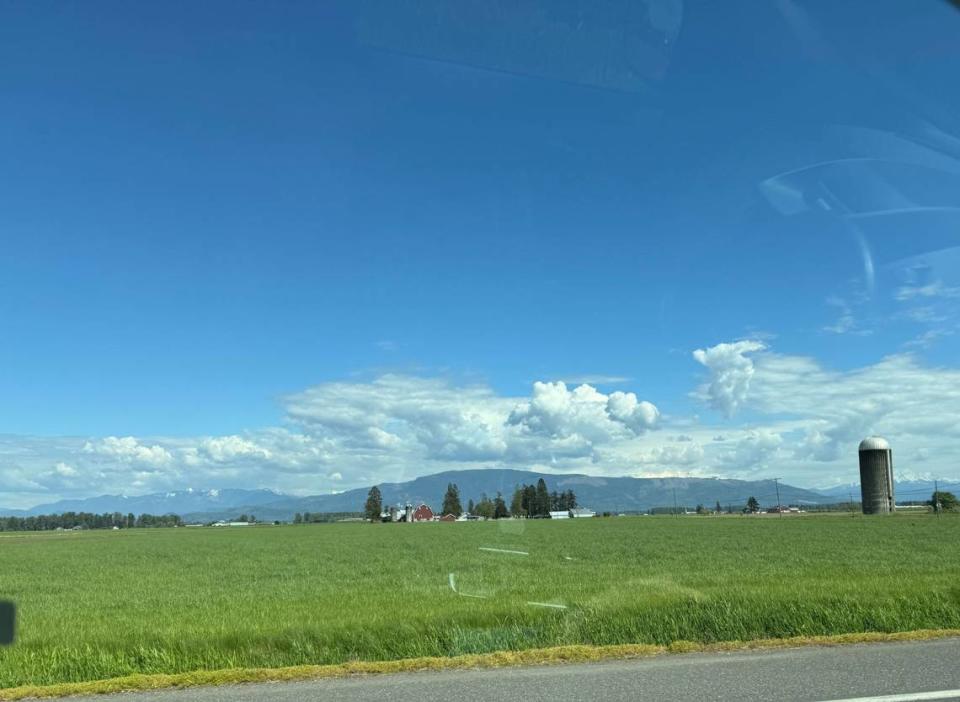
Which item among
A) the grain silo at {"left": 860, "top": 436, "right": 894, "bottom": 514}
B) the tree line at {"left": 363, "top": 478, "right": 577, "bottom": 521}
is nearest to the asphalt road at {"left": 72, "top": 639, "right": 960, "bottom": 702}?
the grain silo at {"left": 860, "top": 436, "right": 894, "bottom": 514}

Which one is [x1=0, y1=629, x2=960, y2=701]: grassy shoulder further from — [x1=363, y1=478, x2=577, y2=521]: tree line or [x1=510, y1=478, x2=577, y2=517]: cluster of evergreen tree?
[x1=363, y1=478, x2=577, y2=521]: tree line

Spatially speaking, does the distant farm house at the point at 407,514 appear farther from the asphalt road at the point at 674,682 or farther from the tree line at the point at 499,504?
the asphalt road at the point at 674,682

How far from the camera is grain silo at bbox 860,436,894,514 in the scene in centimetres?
9388

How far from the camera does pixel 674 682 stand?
7219 millimetres

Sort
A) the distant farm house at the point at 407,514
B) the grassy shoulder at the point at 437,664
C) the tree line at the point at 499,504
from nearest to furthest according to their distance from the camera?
the grassy shoulder at the point at 437,664
the tree line at the point at 499,504
the distant farm house at the point at 407,514

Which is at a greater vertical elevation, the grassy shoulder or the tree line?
the grassy shoulder

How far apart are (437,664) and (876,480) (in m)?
99.4

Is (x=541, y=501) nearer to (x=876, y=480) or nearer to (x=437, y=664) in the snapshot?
(x=876, y=480)

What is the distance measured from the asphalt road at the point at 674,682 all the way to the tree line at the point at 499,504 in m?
108

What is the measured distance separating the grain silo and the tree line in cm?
4500

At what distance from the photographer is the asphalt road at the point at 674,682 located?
22.2ft

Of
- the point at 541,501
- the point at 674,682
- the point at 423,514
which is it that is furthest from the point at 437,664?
the point at 423,514

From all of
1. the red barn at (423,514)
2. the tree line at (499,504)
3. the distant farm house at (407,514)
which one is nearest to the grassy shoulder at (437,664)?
the tree line at (499,504)

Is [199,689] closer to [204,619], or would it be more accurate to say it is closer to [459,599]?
[204,619]
